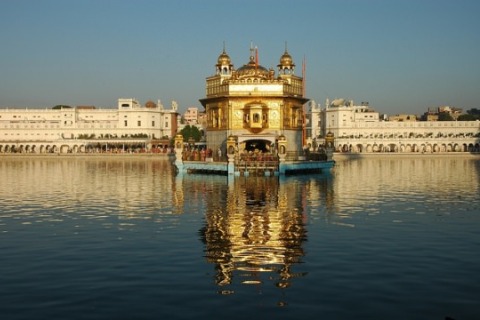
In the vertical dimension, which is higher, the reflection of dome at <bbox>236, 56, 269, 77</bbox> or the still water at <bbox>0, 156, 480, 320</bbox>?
the reflection of dome at <bbox>236, 56, 269, 77</bbox>

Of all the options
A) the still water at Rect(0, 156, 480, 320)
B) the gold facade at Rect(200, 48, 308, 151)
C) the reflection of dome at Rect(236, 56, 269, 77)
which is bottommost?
the still water at Rect(0, 156, 480, 320)

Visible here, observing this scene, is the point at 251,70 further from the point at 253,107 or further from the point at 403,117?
the point at 403,117

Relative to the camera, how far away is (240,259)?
14.0m

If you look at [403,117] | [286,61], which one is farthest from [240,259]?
[403,117]

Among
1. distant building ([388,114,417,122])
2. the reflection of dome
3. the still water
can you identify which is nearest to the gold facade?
the reflection of dome

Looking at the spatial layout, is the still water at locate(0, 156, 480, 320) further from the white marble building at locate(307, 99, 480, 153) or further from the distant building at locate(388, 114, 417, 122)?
the distant building at locate(388, 114, 417, 122)

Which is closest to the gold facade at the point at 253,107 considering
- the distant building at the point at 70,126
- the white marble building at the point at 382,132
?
the white marble building at the point at 382,132

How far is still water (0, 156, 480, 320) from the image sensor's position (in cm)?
1045

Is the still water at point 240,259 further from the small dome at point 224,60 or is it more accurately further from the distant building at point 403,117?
the distant building at point 403,117

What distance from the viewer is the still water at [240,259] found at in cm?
1045

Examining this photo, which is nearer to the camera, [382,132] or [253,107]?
[253,107]

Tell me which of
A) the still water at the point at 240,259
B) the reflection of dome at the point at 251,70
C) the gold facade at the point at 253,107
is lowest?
the still water at the point at 240,259

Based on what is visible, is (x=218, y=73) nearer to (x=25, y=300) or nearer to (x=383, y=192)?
(x=383, y=192)

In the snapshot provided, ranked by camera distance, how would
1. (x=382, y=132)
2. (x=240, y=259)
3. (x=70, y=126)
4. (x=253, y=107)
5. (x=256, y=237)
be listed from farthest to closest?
1. (x=382, y=132)
2. (x=70, y=126)
3. (x=253, y=107)
4. (x=256, y=237)
5. (x=240, y=259)
